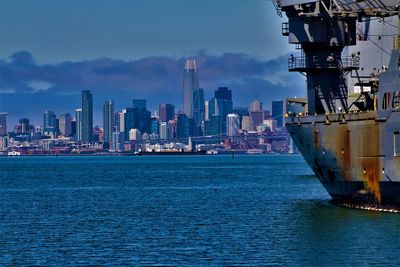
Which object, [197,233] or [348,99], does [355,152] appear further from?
[197,233]

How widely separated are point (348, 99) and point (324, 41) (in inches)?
200

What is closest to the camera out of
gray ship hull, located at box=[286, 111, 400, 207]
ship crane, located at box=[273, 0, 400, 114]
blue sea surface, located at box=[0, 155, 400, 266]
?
blue sea surface, located at box=[0, 155, 400, 266]

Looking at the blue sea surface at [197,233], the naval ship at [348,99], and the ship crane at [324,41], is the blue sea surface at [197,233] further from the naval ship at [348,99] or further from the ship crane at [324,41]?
the ship crane at [324,41]

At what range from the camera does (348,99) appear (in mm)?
69250

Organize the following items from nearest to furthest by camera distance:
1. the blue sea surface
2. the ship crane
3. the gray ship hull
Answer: the blue sea surface → the gray ship hull → the ship crane

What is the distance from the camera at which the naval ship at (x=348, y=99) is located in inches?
2279

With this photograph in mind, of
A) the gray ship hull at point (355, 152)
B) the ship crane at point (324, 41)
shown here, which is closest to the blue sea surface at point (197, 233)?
the gray ship hull at point (355, 152)

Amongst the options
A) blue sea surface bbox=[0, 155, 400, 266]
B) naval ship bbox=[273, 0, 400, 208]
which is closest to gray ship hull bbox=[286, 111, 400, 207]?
naval ship bbox=[273, 0, 400, 208]

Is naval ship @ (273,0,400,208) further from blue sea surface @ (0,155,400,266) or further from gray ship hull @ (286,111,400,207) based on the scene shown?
blue sea surface @ (0,155,400,266)

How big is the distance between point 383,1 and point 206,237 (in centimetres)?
1806

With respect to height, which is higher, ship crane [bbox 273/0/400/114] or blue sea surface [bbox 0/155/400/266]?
ship crane [bbox 273/0/400/114]

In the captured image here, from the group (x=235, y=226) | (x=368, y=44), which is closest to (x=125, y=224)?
(x=235, y=226)

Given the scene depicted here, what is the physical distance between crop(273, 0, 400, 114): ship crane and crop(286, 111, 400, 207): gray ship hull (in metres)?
2.48

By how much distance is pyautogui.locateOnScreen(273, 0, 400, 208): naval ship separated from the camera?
57.9 m
